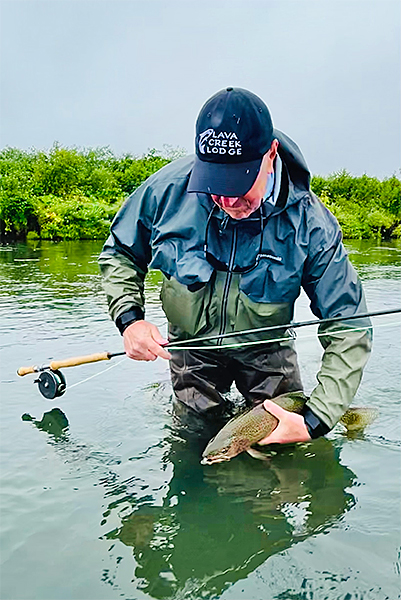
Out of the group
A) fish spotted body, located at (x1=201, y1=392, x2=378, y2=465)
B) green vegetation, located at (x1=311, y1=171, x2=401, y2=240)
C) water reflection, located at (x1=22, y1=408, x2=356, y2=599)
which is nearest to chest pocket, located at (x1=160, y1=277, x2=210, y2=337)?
fish spotted body, located at (x1=201, y1=392, x2=378, y2=465)

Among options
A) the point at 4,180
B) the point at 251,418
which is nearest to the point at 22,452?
the point at 251,418

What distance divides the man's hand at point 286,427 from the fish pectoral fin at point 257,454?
352mm

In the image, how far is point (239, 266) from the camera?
11.6ft

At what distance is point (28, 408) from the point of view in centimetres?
436

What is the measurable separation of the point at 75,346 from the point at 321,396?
10.7ft

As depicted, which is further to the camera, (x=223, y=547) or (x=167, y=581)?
(x=223, y=547)

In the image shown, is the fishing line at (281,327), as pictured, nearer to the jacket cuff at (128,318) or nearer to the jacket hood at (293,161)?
the jacket cuff at (128,318)

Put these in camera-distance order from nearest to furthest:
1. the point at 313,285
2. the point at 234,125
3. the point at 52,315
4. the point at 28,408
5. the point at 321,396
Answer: the point at 234,125, the point at 321,396, the point at 313,285, the point at 28,408, the point at 52,315

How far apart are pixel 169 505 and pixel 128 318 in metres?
Result: 1.01

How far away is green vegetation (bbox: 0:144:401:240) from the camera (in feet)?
69.6

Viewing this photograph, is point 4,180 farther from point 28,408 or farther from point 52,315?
point 28,408

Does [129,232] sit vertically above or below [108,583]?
above

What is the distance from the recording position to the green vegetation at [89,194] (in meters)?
21.2

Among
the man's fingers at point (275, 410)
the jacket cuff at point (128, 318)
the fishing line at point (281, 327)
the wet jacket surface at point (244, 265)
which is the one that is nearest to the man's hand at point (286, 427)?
the man's fingers at point (275, 410)
